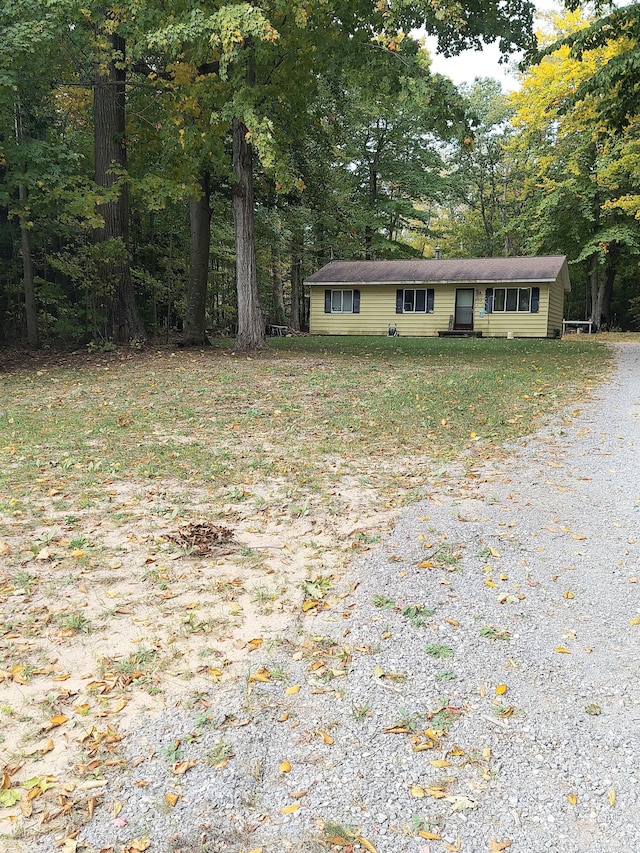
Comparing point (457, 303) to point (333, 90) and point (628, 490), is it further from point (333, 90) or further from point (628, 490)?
point (628, 490)

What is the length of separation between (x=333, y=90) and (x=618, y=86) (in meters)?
7.83

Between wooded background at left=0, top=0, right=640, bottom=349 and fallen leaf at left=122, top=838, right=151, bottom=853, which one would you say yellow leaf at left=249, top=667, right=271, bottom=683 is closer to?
fallen leaf at left=122, top=838, right=151, bottom=853

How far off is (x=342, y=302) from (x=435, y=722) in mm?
23690

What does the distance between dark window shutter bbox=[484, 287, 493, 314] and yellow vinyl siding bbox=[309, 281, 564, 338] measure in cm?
11

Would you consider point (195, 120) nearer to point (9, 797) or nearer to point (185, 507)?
point (185, 507)

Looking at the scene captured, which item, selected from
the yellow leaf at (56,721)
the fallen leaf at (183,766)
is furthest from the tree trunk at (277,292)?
the fallen leaf at (183,766)

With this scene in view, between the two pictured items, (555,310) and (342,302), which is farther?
(342,302)

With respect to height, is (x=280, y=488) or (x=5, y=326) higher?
(x=5, y=326)

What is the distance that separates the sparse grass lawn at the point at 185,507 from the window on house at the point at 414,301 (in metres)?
14.6

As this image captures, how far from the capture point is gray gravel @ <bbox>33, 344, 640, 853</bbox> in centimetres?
171

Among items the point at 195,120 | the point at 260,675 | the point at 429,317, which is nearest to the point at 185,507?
the point at 260,675

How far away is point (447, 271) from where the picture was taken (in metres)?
23.4

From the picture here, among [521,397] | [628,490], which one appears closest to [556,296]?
[521,397]

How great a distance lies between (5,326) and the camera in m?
15.3
